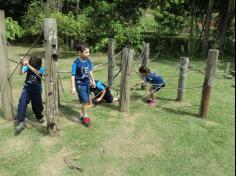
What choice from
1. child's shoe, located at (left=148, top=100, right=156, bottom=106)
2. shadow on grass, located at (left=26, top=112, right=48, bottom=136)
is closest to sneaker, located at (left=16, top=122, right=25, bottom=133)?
shadow on grass, located at (left=26, top=112, right=48, bottom=136)

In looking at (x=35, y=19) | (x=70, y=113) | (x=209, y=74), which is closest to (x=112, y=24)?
(x=35, y=19)

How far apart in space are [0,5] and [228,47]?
12999mm

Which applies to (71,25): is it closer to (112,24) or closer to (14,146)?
(112,24)

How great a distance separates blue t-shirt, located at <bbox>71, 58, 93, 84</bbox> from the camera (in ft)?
17.7

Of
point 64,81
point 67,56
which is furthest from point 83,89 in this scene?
point 67,56

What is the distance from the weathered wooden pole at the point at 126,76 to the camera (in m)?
6.00

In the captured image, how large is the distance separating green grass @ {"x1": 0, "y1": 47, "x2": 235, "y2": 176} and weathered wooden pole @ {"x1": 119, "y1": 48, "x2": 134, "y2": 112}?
0.21m

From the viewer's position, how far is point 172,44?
58.3 feet

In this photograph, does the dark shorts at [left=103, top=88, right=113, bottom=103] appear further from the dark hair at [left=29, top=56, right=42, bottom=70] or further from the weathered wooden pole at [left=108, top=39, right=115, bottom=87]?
the dark hair at [left=29, top=56, right=42, bottom=70]

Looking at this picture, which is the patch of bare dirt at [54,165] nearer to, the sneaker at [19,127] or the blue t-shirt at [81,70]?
the sneaker at [19,127]

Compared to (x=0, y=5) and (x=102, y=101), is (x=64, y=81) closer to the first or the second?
(x=102, y=101)

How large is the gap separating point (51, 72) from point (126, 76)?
1.75 metres

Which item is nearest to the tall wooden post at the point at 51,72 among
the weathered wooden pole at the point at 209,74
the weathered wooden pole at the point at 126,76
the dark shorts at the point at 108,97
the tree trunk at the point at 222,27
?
the weathered wooden pole at the point at 126,76

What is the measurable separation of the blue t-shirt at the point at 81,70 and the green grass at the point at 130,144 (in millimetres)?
765
